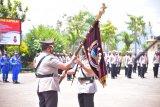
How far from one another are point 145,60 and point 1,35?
11.1 m

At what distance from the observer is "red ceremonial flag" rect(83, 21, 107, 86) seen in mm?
5996

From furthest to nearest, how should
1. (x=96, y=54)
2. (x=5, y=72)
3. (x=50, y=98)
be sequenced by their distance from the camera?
(x=5, y=72), (x=96, y=54), (x=50, y=98)

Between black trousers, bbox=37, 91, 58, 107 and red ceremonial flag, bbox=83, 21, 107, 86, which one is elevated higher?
red ceremonial flag, bbox=83, 21, 107, 86

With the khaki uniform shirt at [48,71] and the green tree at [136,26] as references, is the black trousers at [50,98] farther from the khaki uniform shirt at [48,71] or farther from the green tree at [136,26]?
the green tree at [136,26]

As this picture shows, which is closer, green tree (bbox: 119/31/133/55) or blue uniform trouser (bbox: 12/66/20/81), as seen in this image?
blue uniform trouser (bbox: 12/66/20/81)

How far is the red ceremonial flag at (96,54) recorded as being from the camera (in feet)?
19.7

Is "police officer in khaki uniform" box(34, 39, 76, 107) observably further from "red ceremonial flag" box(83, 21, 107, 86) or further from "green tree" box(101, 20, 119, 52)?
"green tree" box(101, 20, 119, 52)

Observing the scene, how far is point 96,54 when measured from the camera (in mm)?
6117

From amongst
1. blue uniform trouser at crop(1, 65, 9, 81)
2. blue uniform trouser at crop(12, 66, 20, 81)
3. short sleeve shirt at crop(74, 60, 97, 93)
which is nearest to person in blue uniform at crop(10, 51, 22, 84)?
blue uniform trouser at crop(12, 66, 20, 81)

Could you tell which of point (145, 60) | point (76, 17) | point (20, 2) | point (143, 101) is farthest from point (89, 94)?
point (76, 17)

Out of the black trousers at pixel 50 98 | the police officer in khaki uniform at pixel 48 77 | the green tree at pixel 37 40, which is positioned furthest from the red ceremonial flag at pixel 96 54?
the green tree at pixel 37 40

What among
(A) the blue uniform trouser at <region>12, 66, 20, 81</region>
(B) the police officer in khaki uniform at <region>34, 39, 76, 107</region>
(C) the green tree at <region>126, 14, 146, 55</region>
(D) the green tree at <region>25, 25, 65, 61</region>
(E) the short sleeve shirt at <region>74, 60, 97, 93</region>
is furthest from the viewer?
(C) the green tree at <region>126, 14, 146, 55</region>

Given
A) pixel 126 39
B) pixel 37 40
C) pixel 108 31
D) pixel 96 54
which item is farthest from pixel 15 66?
pixel 108 31

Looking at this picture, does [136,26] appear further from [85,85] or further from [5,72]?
[85,85]
